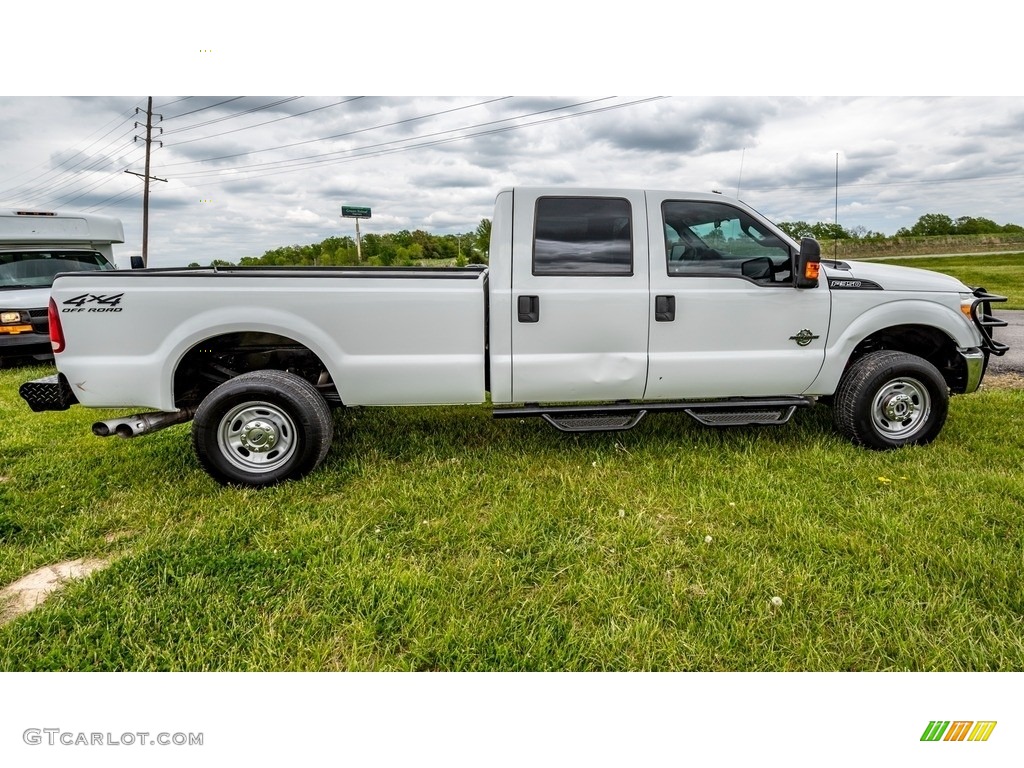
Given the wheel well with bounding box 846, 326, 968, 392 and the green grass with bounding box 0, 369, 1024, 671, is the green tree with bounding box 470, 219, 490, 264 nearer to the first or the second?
the green grass with bounding box 0, 369, 1024, 671

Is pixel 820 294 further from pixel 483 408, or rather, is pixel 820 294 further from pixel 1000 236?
pixel 1000 236

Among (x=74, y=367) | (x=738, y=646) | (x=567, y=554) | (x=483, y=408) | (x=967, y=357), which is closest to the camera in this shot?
(x=738, y=646)

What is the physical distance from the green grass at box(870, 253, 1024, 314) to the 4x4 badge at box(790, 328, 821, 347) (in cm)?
1644

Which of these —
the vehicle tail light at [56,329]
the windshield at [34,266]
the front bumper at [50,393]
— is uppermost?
the windshield at [34,266]

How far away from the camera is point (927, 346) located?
4.60 metres

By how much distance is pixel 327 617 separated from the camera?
2463mm

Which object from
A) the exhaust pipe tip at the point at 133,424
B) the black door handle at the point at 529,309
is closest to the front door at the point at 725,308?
the black door handle at the point at 529,309

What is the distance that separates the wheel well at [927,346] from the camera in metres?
4.42

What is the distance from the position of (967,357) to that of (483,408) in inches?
160

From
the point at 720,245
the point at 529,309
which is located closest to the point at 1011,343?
the point at 720,245

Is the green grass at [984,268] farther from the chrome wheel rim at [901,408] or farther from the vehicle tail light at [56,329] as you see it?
the vehicle tail light at [56,329]

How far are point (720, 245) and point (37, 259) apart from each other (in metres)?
10.1

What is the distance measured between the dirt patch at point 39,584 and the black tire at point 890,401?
191 inches

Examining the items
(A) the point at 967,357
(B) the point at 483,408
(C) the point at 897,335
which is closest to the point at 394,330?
(B) the point at 483,408
